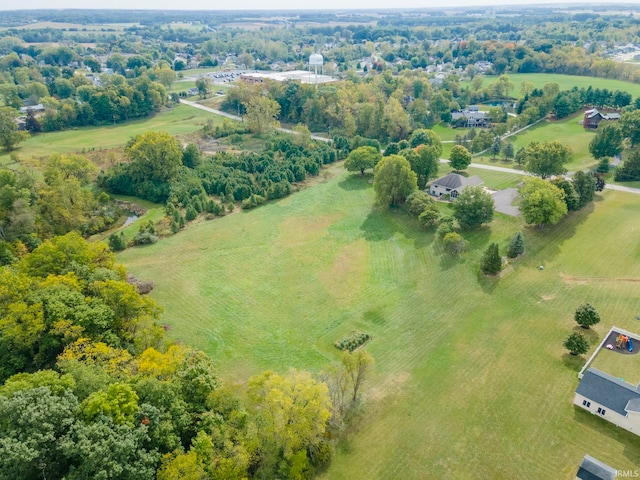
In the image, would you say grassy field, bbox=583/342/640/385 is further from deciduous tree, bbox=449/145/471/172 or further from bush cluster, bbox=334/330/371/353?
deciduous tree, bbox=449/145/471/172

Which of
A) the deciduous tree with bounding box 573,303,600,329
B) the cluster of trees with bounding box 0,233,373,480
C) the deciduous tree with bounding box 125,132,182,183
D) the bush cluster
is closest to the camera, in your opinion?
the cluster of trees with bounding box 0,233,373,480

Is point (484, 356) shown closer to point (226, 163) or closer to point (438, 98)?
point (226, 163)

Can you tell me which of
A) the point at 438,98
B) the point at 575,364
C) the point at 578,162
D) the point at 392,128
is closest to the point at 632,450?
the point at 575,364

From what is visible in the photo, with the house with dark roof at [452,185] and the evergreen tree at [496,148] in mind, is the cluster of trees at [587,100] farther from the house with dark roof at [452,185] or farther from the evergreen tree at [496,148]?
the house with dark roof at [452,185]

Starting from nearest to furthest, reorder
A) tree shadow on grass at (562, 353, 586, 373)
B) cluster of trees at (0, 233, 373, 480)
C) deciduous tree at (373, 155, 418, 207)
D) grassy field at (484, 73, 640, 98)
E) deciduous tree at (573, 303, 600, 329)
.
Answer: cluster of trees at (0, 233, 373, 480) → tree shadow on grass at (562, 353, 586, 373) → deciduous tree at (573, 303, 600, 329) → deciduous tree at (373, 155, 418, 207) → grassy field at (484, 73, 640, 98)

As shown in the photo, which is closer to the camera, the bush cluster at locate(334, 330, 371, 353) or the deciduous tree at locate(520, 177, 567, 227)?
the bush cluster at locate(334, 330, 371, 353)

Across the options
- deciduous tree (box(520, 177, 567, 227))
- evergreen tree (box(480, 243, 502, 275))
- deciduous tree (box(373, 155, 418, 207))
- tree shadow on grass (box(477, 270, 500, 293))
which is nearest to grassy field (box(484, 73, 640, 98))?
deciduous tree (box(520, 177, 567, 227))
